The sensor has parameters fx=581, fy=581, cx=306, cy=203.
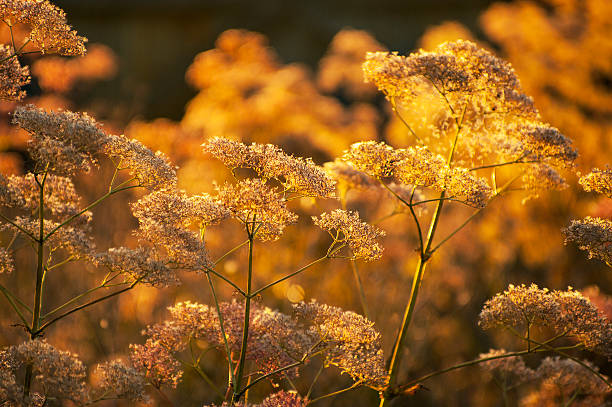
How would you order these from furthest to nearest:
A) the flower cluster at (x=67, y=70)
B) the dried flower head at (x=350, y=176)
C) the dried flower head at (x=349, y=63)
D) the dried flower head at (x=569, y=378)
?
the dried flower head at (x=349, y=63), the flower cluster at (x=67, y=70), the dried flower head at (x=350, y=176), the dried flower head at (x=569, y=378)

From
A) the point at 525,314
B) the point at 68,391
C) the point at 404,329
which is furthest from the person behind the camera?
the point at 404,329

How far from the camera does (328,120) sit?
8625mm

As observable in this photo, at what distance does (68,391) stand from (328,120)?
22.8 feet

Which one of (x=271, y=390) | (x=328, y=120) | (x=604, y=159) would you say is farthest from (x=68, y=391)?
(x=604, y=159)

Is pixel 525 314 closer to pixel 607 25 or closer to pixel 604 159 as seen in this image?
pixel 604 159

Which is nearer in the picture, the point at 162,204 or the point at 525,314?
the point at 162,204

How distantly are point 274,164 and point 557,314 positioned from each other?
1.36 m

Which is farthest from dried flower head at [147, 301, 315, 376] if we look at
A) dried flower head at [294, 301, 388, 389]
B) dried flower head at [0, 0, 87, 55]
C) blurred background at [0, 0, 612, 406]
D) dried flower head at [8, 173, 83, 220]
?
blurred background at [0, 0, 612, 406]

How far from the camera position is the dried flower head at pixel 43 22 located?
7.42ft

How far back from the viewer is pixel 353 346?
2.36 metres

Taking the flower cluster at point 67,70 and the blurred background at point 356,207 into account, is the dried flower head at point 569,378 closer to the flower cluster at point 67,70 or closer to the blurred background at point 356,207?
the blurred background at point 356,207

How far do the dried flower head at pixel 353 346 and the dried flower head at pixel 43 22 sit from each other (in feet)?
5.16

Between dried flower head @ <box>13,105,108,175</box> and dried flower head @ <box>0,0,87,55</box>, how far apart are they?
35 cm

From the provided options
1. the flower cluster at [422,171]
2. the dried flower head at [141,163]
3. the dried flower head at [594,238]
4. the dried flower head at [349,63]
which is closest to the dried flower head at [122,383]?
the dried flower head at [141,163]
